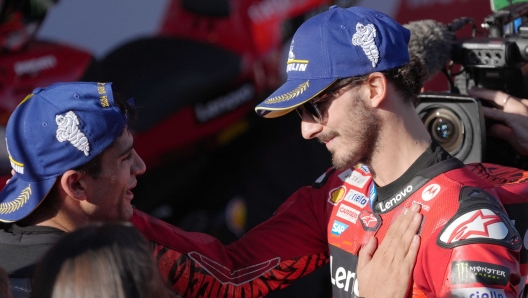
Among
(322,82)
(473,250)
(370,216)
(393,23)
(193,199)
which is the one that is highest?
(393,23)

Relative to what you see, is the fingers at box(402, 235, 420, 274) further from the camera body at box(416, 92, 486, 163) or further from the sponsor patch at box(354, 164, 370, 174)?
the camera body at box(416, 92, 486, 163)

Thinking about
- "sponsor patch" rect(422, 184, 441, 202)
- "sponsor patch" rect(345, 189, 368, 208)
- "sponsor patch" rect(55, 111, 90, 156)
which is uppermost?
"sponsor patch" rect(55, 111, 90, 156)

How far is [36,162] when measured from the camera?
1734mm

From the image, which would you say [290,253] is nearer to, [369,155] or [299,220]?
[299,220]

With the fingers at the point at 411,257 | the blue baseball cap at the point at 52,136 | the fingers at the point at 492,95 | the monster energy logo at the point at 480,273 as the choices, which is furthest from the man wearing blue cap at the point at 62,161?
the fingers at the point at 492,95

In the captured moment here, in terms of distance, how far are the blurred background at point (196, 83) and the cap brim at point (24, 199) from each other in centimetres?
132

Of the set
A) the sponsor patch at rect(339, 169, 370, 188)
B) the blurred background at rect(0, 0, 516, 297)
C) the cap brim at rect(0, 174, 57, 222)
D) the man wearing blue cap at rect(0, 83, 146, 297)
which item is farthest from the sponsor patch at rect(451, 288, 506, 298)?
the blurred background at rect(0, 0, 516, 297)

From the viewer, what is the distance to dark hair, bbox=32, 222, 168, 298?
1235 millimetres

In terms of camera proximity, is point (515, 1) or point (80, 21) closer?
point (515, 1)

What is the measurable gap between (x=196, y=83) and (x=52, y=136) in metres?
1.72

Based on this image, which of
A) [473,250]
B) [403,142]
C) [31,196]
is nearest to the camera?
[473,250]

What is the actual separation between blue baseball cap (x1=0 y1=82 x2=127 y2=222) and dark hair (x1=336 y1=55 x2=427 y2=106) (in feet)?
2.03

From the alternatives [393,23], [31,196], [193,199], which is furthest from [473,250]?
[193,199]

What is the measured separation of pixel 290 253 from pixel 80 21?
1.75m
